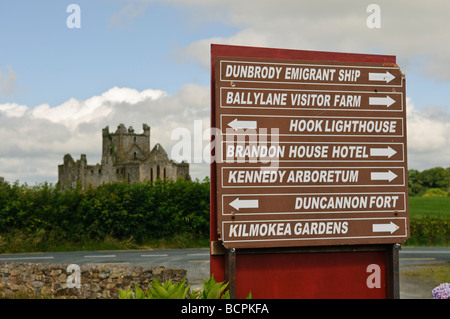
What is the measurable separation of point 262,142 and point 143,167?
66.6 m

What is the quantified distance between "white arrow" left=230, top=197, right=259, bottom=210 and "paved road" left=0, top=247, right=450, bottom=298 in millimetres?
8209

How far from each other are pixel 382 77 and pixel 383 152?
3.76ft

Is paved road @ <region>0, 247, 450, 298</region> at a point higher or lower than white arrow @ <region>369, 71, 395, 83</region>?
lower

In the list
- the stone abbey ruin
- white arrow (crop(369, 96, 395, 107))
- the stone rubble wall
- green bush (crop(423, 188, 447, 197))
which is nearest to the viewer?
white arrow (crop(369, 96, 395, 107))

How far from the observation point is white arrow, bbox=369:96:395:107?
7.56 metres

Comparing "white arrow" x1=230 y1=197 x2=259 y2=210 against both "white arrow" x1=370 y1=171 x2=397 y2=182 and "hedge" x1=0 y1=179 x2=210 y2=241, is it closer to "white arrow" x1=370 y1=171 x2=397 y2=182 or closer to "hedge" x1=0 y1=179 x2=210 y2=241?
"white arrow" x1=370 y1=171 x2=397 y2=182

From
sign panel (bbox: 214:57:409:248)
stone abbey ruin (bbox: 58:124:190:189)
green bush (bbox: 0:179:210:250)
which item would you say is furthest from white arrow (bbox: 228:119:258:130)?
stone abbey ruin (bbox: 58:124:190:189)

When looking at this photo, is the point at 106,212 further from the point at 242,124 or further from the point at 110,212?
the point at 242,124

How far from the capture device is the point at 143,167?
72500mm

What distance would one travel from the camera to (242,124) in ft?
22.9

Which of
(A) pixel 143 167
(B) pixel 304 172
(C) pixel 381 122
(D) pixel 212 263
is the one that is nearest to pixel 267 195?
(B) pixel 304 172

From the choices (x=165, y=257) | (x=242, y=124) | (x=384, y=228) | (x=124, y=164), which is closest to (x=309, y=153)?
(x=242, y=124)

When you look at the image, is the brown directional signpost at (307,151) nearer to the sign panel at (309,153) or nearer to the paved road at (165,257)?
the sign panel at (309,153)

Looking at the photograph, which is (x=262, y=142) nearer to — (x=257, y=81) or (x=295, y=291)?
(x=257, y=81)
